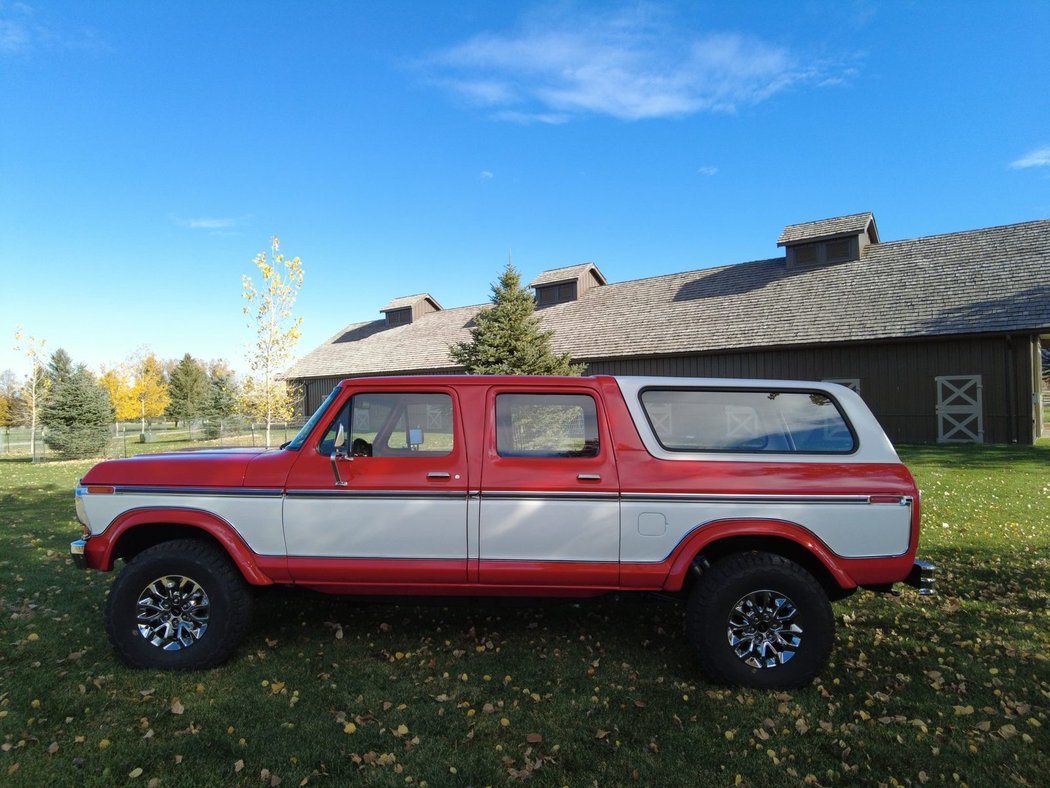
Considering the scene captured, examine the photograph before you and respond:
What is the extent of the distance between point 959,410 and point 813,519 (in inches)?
701

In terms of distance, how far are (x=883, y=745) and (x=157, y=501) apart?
4.62m

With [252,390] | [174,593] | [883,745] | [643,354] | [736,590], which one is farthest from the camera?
[643,354]

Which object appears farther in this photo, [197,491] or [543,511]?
[197,491]

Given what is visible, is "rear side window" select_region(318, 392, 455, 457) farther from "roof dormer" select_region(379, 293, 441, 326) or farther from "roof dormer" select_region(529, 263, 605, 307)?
"roof dormer" select_region(379, 293, 441, 326)

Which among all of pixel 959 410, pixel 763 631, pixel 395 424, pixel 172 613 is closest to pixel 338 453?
pixel 395 424

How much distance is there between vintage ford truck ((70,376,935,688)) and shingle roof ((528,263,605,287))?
25936 millimetres

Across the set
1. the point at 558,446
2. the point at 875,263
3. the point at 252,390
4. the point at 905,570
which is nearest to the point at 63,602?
the point at 558,446

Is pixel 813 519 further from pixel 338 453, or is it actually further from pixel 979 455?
pixel 979 455

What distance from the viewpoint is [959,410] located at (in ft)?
58.2

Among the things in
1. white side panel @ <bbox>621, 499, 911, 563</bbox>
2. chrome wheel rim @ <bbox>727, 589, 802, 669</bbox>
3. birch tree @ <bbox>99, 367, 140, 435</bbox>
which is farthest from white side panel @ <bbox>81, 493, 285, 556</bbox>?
birch tree @ <bbox>99, 367, 140, 435</bbox>

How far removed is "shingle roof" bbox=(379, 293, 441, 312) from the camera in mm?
36188

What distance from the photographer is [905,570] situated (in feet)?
12.6

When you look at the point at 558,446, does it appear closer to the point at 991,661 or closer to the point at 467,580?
the point at 467,580

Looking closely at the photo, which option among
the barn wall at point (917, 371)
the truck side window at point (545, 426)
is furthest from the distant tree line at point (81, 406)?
the truck side window at point (545, 426)
